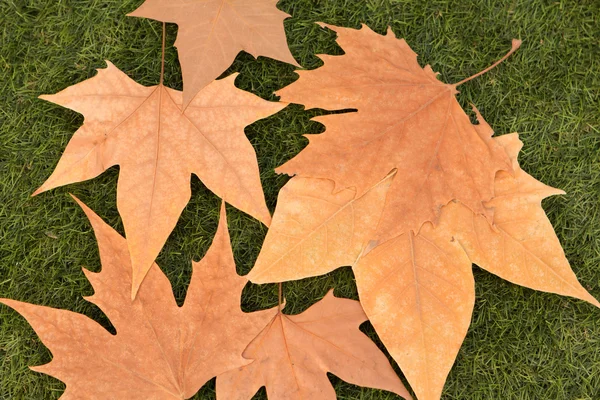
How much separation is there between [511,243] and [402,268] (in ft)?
0.80

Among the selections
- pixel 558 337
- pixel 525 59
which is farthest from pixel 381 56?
pixel 558 337

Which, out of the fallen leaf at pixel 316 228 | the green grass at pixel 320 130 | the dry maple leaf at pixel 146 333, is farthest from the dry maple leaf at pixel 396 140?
the dry maple leaf at pixel 146 333

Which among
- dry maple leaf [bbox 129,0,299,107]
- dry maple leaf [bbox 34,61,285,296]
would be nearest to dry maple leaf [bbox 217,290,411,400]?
dry maple leaf [bbox 34,61,285,296]

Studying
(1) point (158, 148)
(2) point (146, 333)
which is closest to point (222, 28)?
(1) point (158, 148)

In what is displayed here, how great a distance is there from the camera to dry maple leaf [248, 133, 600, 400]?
116cm

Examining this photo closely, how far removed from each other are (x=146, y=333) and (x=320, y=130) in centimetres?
63

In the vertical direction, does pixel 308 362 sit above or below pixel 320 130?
below

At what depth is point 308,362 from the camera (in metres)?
1.21

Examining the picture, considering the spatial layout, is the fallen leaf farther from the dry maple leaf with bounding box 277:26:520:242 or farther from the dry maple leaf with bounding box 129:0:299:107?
the dry maple leaf with bounding box 129:0:299:107

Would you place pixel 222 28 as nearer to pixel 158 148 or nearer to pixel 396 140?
pixel 158 148

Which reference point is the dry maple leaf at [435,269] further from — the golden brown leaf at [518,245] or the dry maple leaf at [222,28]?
the dry maple leaf at [222,28]

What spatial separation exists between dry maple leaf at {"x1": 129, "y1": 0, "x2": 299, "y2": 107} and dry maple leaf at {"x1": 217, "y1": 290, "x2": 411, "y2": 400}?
21.9 inches

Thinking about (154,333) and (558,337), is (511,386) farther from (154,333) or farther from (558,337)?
(154,333)

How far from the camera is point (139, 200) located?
1160 mm
